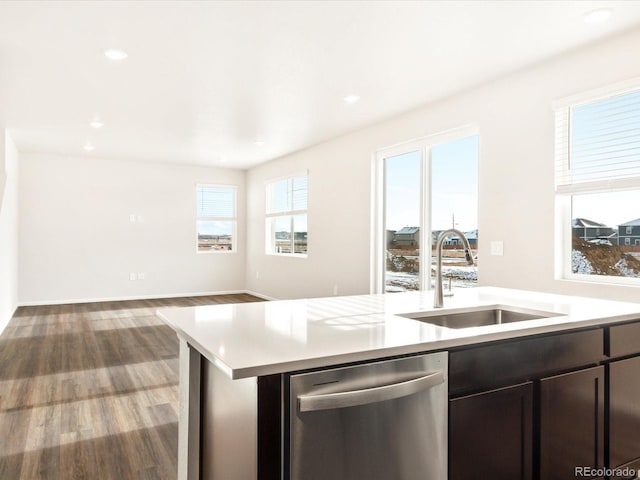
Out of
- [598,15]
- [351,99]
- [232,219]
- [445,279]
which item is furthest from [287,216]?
[598,15]

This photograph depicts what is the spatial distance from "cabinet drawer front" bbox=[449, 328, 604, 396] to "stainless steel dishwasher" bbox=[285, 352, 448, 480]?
0.31ft

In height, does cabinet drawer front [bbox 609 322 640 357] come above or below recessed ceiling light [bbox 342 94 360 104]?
below

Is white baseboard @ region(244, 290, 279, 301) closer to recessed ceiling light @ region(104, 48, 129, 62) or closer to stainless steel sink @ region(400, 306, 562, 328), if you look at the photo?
recessed ceiling light @ region(104, 48, 129, 62)

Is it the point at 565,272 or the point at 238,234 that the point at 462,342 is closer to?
the point at 565,272

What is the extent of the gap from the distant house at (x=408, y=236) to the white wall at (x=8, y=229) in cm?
436

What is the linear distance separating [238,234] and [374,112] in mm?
5051

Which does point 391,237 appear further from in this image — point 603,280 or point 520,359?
point 520,359

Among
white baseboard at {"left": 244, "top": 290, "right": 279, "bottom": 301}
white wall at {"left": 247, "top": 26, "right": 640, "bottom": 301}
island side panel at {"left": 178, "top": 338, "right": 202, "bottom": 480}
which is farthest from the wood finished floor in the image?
white wall at {"left": 247, "top": 26, "right": 640, "bottom": 301}

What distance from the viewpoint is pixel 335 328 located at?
1.71 metres

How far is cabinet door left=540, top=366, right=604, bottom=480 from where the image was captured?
1.76 m

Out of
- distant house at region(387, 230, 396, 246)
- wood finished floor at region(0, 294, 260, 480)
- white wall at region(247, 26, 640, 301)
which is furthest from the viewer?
distant house at region(387, 230, 396, 246)

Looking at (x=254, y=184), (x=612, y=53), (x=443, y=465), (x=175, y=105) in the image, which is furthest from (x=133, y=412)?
(x=254, y=184)

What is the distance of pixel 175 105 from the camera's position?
4781 mm

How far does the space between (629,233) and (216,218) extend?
729 centimetres
